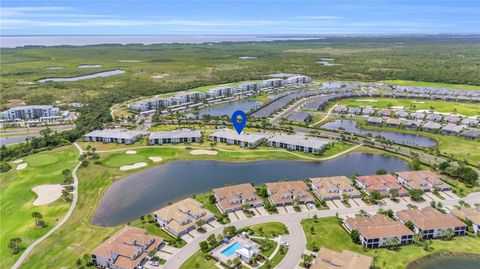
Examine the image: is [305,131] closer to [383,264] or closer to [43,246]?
[383,264]

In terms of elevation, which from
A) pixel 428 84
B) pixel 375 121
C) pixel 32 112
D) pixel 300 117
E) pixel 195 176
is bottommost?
pixel 195 176

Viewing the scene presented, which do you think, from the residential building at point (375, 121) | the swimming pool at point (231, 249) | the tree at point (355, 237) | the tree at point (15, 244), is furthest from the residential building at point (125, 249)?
Result: the residential building at point (375, 121)

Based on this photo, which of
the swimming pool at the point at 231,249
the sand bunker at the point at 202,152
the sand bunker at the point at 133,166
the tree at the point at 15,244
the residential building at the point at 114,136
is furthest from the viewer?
the residential building at the point at 114,136

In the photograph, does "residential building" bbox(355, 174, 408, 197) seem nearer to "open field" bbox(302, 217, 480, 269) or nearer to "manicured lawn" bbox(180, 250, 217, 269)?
"open field" bbox(302, 217, 480, 269)

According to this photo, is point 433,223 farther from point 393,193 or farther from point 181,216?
point 181,216

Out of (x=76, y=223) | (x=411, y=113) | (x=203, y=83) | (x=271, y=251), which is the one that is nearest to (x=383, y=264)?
(x=271, y=251)

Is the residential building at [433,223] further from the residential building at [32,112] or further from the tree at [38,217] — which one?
the residential building at [32,112]

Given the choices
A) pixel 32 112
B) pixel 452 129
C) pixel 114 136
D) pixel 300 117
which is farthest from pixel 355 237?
pixel 32 112
